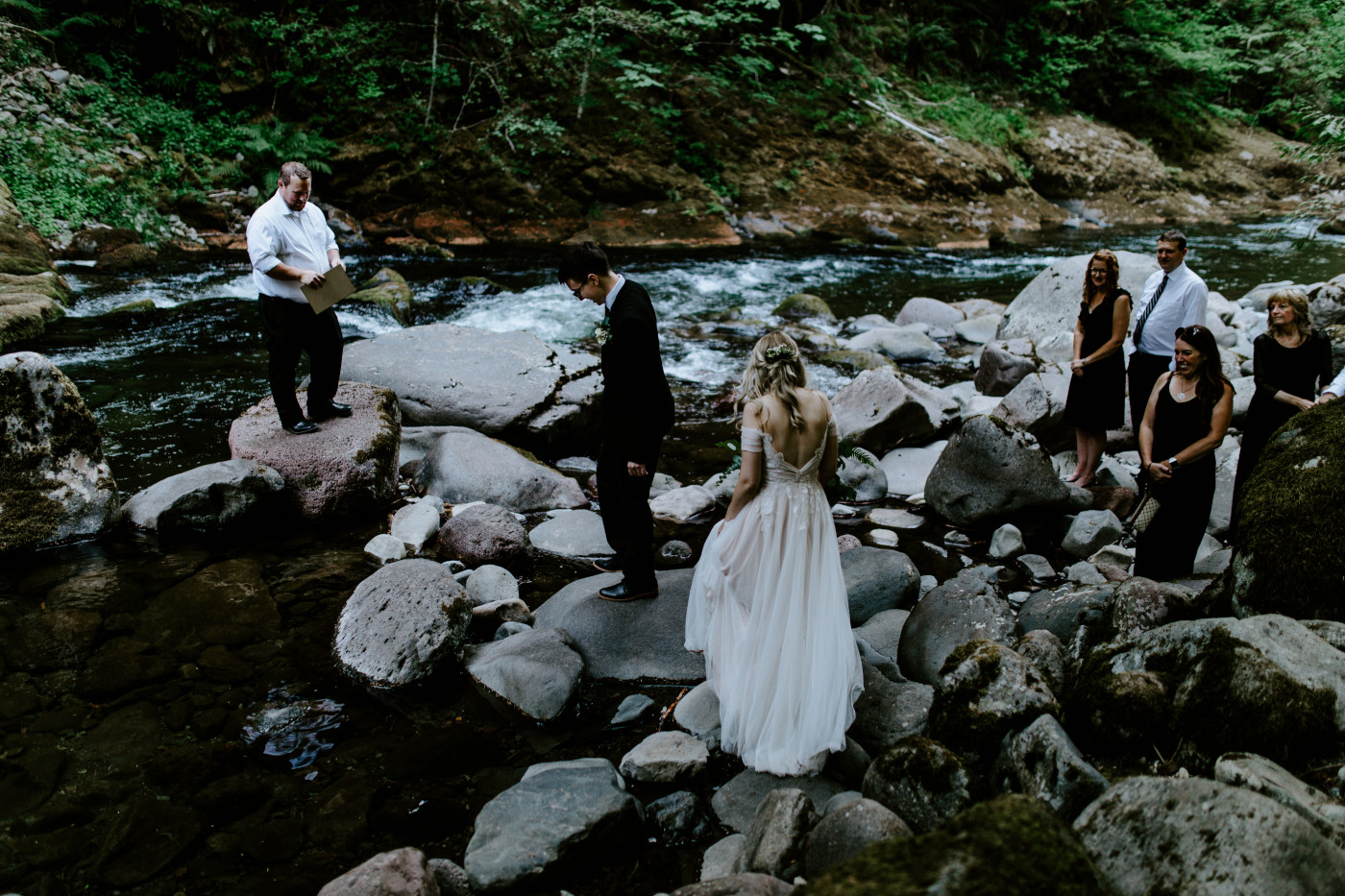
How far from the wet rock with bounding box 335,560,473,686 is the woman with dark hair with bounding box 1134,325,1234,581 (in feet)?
13.5

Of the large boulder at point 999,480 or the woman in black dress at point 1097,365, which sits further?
the woman in black dress at point 1097,365

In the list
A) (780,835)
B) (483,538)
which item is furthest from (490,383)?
(780,835)

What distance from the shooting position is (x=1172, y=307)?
578cm

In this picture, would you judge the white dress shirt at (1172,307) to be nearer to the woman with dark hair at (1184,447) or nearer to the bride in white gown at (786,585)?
the woman with dark hair at (1184,447)

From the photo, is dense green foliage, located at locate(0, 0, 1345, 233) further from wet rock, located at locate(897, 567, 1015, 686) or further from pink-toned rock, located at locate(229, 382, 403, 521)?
wet rock, located at locate(897, 567, 1015, 686)

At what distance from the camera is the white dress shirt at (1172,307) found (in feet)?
18.9

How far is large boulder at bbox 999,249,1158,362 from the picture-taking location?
1062cm

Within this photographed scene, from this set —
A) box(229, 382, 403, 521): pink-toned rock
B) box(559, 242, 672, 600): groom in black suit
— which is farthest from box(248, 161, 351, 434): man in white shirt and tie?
box(559, 242, 672, 600): groom in black suit

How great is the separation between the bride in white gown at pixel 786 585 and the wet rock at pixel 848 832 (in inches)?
24.4

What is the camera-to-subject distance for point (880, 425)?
23.9 feet

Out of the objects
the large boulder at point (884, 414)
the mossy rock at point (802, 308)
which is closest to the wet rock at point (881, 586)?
the large boulder at point (884, 414)

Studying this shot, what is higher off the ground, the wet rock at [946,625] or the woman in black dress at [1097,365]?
the woman in black dress at [1097,365]

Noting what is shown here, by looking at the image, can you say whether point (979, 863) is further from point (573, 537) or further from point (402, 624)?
point (573, 537)

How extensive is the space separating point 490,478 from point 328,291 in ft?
6.12
